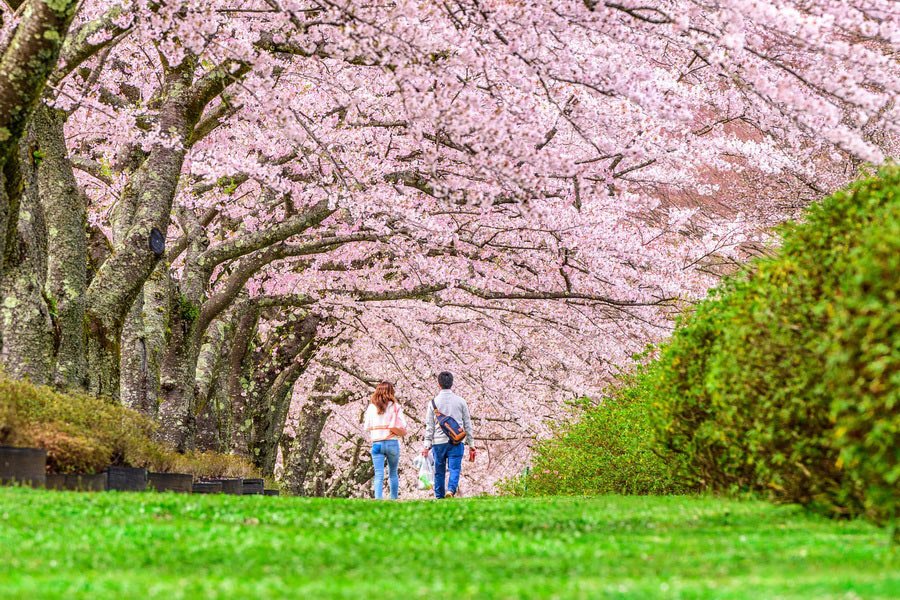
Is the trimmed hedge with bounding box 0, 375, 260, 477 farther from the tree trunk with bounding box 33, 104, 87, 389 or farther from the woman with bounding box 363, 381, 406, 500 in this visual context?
the woman with bounding box 363, 381, 406, 500

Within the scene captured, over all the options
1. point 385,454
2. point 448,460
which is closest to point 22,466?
point 385,454

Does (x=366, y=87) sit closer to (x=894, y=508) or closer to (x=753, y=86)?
(x=753, y=86)

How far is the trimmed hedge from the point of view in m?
10.1

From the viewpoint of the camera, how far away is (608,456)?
16625 mm

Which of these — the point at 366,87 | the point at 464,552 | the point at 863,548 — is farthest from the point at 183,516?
the point at 366,87

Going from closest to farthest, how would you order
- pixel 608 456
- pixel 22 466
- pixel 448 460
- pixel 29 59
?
pixel 29 59, pixel 22 466, pixel 448 460, pixel 608 456

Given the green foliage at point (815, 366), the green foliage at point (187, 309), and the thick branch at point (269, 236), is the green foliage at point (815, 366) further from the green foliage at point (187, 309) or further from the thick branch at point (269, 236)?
the green foliage at point (187, 309)

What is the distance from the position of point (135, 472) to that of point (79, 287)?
299cm

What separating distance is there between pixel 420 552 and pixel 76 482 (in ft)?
19.0

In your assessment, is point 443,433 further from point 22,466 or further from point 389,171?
point 22,466

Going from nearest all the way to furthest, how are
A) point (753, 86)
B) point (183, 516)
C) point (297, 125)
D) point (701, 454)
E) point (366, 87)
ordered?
point (183, 516) < point (701, 454) < point (753, 86) < point (297, 125) < point (366, 87)

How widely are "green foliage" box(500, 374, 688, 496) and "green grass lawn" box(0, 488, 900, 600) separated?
21.6 ft

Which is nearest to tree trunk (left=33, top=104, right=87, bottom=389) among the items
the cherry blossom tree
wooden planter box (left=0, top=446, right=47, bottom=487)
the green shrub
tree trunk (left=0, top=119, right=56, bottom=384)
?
the cherry blossom tree

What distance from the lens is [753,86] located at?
439 inches
